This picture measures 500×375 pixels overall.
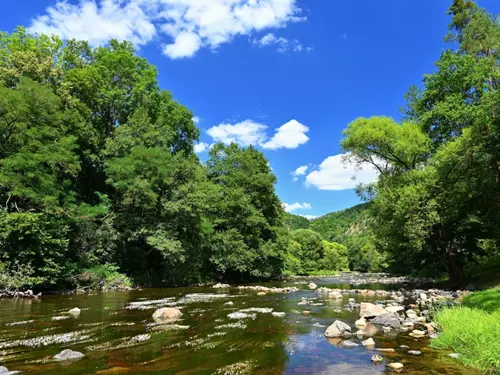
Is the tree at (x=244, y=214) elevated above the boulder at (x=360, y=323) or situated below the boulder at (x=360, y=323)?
above

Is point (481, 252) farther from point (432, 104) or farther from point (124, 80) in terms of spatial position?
point (124, 80)

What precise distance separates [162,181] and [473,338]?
27.6 metres

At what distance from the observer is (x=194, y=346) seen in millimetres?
8750

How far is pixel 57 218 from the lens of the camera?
24531 millimetres

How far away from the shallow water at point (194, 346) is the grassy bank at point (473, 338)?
0.37 meters

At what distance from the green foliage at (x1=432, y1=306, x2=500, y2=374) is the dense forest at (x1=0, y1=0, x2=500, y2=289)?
46.5 ft

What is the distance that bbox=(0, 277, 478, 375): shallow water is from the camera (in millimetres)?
7004

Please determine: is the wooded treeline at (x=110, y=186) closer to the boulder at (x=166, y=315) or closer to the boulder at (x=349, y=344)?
the boulder at (x=166, y=315)

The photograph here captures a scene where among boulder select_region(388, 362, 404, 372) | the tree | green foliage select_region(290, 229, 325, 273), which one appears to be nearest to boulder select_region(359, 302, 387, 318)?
boulder select_region(388, 362, 404, 372)

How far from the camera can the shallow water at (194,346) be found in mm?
7004

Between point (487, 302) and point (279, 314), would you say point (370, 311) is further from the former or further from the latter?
point (487, 302)

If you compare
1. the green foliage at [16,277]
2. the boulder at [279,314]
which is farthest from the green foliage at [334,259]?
the boulder at [279,314]

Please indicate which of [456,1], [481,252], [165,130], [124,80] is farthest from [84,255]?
[456,1]

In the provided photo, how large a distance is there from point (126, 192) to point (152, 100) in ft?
56.4
